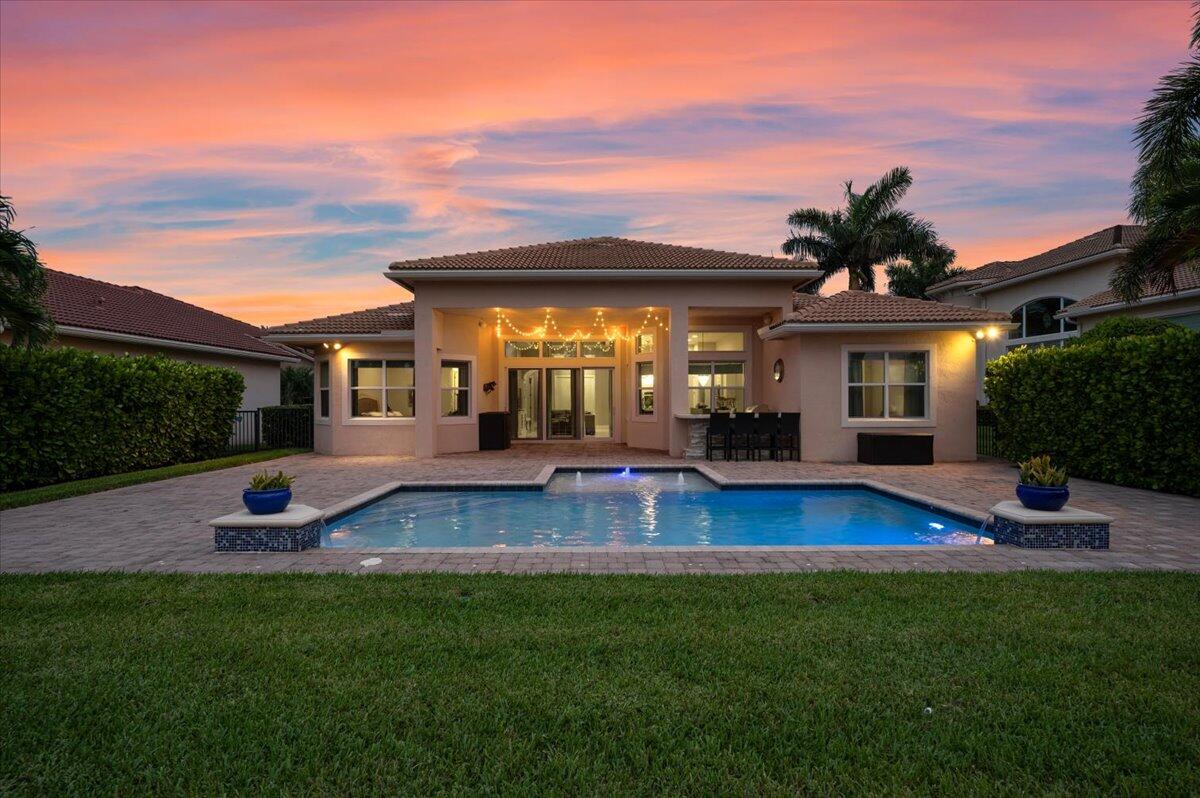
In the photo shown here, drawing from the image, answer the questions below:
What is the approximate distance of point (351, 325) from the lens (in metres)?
16.4

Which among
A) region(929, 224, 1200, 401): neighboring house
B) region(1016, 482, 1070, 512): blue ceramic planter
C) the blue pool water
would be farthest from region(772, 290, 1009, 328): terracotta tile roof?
region(1016, 482, 1070, 512): blue ceramic planter

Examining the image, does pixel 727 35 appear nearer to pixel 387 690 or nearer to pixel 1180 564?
pixel 1180 564

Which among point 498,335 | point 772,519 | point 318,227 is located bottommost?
point 772,519

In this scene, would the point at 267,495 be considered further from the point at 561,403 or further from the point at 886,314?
the point at 561,403

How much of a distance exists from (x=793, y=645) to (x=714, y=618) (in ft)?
2.01

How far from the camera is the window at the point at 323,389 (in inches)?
674

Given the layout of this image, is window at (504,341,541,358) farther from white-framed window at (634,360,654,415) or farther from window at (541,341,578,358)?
white-framed window at (634,360,654,415)

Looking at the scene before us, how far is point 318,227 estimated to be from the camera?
21.6 m

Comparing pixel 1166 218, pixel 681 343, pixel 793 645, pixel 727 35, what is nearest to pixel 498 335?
pixel 681 343

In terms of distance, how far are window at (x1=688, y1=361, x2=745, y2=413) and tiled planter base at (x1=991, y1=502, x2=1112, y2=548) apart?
11229mm

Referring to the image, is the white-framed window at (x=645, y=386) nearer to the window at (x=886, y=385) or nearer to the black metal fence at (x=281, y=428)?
the window at (x=886, y=385)

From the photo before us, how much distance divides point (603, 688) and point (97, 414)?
13.1 m

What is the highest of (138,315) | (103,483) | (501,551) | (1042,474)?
(138,315)

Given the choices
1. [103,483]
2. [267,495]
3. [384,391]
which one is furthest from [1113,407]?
[103,483]
